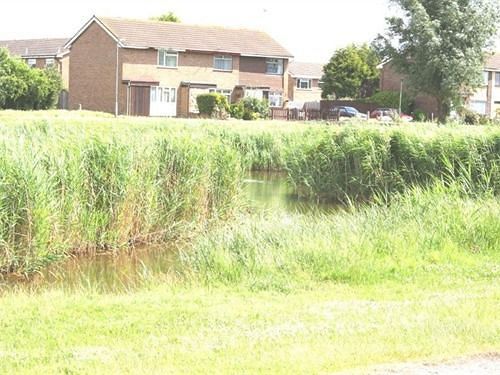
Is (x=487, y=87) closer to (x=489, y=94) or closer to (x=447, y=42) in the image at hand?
(x=489, y=94)

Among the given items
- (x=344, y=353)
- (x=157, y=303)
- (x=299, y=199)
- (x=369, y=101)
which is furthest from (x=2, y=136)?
(x=369, y=101)

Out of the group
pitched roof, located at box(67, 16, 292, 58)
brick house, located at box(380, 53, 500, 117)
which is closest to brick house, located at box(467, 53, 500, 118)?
brick house, located at box(380, 53, 500, 117)

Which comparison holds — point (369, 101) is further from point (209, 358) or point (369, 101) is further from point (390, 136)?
point (209, 358)

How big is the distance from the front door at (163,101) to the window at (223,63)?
462cm

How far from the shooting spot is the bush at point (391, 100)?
221 ft

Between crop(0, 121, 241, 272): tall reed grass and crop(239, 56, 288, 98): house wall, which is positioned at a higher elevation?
crop(239, 56, 288, 98): house wall

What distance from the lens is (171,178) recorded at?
17.6 m

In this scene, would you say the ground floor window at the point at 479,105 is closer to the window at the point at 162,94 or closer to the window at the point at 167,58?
the window at the point at 167,58

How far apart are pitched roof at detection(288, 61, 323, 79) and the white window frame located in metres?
19.5

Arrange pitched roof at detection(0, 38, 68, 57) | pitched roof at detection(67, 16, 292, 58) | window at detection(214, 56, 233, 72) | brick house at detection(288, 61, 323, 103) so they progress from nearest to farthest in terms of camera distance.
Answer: pitched roof at detection(67, 16, 292, 58) → window at detection(214, 56, 233, 72) → pitched roof at detection(0, 38, 68, 57) → brick house at detection(288, 61, 323, 103)

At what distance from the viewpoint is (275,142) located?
3169 cm

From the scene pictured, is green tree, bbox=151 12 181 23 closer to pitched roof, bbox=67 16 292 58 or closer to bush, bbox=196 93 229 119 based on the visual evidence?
pitched roof, bbox=67 16 292 58

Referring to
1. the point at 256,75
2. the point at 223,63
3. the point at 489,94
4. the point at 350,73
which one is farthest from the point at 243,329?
the point at 350,73

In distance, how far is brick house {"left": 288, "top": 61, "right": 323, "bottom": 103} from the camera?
8769 centimetres
